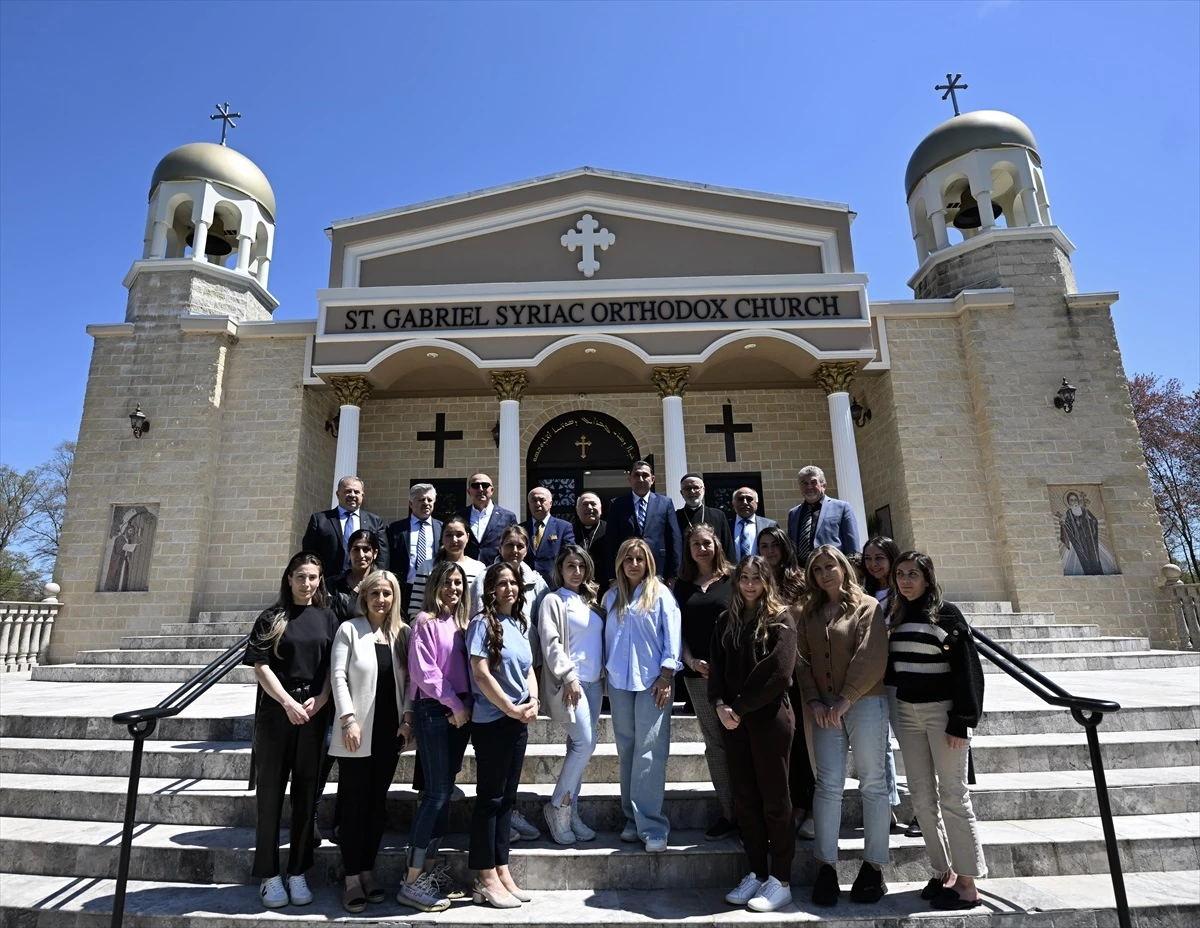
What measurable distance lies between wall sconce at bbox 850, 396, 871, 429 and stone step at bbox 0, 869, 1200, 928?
9.07m

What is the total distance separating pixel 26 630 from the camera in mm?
9758

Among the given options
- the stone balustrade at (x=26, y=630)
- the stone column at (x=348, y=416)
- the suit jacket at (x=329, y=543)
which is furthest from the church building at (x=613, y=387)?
the suit jacket at (x=329, y=543)

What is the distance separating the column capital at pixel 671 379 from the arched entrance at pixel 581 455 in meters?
1.75

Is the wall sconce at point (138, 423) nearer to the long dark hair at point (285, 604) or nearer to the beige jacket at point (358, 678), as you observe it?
the long dark hair at point (285, 604)

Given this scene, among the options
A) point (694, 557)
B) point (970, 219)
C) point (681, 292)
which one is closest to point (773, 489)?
point (681, 292)

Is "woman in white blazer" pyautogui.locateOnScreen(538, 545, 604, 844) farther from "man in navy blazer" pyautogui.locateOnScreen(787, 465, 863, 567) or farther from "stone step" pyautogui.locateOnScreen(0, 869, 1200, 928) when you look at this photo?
"man in navy blazer" pyautogui.locateOnScreen(787, 465, 863, 567)

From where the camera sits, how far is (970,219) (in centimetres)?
1309

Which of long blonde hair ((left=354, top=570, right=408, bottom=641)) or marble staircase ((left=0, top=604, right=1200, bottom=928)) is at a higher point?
long blonde hair ((left=354, top=570, right=408, bottom=641))

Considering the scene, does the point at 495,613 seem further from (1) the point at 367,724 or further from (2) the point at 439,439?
(2) the point at 439,439

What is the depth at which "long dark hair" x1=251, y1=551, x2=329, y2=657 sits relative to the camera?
11.7ft

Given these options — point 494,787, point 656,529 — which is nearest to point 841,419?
point 656,529

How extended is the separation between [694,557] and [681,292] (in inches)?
297

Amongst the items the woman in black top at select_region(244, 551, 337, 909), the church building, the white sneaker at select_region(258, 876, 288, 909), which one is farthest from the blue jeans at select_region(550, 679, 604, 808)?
the church building

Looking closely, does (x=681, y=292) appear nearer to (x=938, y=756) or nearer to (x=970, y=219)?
(x=970, y=219)
